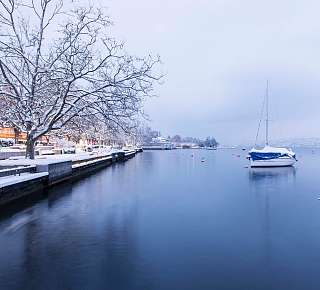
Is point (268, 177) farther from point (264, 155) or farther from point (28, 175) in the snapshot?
point (28, 175)

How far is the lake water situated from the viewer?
799 cm

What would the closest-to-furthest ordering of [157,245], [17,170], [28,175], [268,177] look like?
1. [157,245]
2. [17,170]
3. [28,175]
4. [268,177]

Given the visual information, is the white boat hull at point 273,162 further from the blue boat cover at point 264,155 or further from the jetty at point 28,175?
the jetty at point 28,175

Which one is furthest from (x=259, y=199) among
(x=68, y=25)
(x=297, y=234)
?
(x=68, y=25)

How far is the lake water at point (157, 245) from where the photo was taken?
7.99 meters

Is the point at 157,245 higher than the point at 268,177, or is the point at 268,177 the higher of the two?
the point at 157,245

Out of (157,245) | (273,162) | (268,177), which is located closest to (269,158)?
(273,162)

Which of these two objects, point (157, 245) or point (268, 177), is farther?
point (268, 177)

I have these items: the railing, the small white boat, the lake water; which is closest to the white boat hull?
the small white boat

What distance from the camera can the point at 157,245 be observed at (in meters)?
10.9

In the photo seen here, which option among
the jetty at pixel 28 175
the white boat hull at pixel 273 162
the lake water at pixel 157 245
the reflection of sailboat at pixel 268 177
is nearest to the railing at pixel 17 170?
the jetty at pixel 28 175

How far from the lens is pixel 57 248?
1042 centimetres

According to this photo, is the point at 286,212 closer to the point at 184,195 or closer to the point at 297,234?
the point at 297,234

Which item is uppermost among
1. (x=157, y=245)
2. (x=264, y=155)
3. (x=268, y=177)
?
(x=264, y=155)
